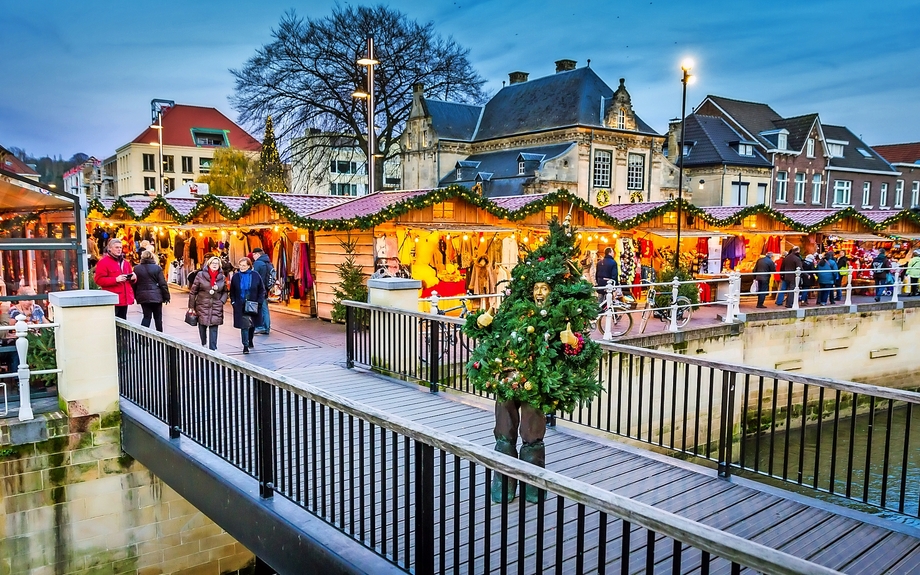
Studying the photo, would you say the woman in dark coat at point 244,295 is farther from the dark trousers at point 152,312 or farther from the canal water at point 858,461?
the canal water at point 858,461

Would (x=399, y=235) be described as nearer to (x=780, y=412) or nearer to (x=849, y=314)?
(x=780, y=412)

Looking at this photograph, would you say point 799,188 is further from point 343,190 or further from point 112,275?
point 112,275

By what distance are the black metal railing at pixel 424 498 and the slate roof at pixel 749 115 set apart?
148 ft

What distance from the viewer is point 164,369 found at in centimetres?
657

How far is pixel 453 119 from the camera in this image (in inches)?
1802

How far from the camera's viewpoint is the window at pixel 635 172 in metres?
42.5

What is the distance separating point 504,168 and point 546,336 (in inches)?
1485

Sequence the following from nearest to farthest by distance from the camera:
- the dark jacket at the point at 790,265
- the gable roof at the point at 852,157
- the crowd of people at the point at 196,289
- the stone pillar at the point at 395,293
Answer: the stone pillar at the point at 395,293
the crowd of people at the point at 196,289
the dark jacket at the point at 790,265
the gable roof at the point at 852,157

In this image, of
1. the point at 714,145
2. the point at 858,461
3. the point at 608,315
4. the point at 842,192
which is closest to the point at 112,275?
the point at 608,315

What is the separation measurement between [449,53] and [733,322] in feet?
89.6

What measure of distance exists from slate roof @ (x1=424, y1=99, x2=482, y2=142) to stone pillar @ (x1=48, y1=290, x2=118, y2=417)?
38567 millimetres

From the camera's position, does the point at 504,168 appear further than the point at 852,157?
No

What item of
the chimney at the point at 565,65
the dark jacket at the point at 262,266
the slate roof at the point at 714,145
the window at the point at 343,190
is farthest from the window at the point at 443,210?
the window at the point at 343,190

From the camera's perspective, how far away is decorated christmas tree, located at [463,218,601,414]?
184 inches
